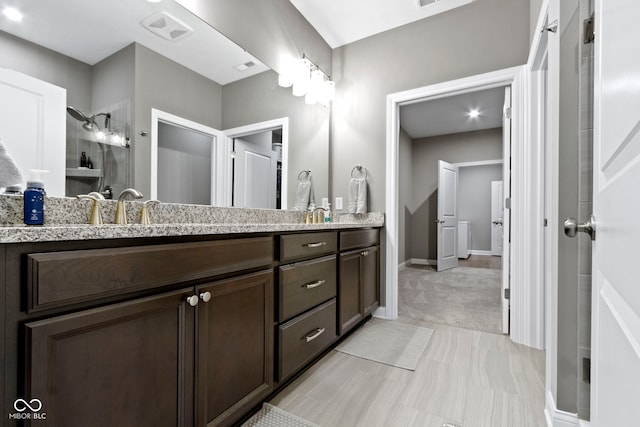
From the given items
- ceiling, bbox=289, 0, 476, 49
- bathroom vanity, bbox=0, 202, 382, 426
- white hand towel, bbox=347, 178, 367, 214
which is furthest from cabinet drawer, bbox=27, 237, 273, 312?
ceiling, bbox=289, 0, 476, 49

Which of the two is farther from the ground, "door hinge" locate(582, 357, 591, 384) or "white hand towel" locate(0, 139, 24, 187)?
"white hand towel" locate(0, 139, 24, 187)

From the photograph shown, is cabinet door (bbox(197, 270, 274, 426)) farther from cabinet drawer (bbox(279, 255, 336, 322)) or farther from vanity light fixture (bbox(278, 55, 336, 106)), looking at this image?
vanity light fixture (bbox(278, 55, 336, 106))

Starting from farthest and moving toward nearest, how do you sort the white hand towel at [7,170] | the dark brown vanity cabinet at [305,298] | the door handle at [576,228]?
the dark brown vanity cabinet at [305,298] → the white hand towel at [7,170] → the door handle at [576,228]

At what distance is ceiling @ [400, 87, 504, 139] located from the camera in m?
4.08

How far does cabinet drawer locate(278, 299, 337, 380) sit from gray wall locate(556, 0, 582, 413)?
110 centimetres

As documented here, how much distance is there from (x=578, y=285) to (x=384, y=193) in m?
Answer: 1.61

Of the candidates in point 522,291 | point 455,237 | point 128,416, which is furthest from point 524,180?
point 455,237

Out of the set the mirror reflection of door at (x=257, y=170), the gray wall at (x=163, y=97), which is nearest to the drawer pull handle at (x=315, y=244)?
the mirror reflection of door at (x=257, y=170)

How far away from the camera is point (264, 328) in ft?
4.17

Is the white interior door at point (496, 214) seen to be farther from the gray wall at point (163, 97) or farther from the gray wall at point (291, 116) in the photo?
the gray wall at point (163, 97)

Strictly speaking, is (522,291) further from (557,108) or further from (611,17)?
→ (611,17)

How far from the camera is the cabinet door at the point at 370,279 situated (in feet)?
7.43

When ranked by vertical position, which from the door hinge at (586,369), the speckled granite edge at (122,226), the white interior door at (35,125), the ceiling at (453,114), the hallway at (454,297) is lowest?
the hallway at (454,297)

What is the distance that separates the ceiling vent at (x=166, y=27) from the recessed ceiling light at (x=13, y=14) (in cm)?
47
